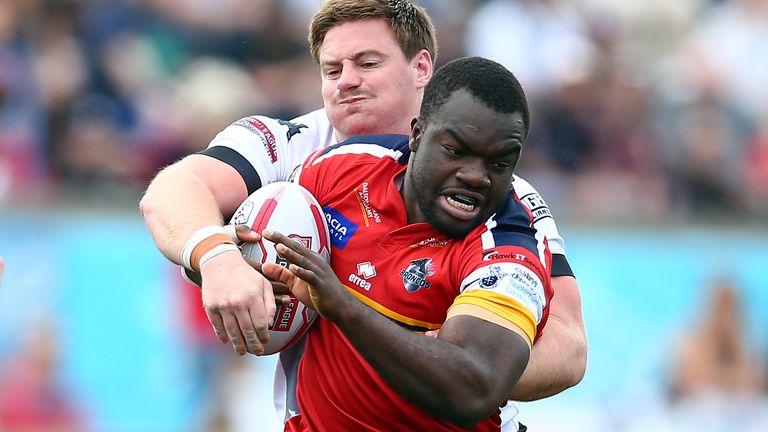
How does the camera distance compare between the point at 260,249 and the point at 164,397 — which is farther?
the point at 164,397

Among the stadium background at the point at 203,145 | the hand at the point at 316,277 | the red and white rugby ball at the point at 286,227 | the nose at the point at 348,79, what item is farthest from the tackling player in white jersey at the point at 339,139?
the stadium background at the point at 203,145

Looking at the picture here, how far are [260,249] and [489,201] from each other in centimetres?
80

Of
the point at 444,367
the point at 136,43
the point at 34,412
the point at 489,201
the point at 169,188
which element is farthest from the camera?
the point at 136,43

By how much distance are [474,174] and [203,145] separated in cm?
624

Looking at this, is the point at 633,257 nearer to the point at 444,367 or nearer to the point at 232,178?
the point at 232,178

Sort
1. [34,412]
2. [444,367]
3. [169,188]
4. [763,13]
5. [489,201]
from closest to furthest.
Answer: [444,367]
[489,201]
[169,188]
[34,412]
[763,13]

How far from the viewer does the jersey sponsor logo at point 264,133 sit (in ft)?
16.8

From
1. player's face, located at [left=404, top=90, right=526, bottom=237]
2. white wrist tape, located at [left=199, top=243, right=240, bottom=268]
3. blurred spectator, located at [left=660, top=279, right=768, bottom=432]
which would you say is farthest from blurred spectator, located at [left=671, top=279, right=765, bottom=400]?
white wrist tape, located at [left=199, top=243, right=240, bottom=268]

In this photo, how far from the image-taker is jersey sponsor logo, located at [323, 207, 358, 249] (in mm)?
4539

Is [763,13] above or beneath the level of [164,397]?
above

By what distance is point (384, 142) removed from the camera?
15.9 feet

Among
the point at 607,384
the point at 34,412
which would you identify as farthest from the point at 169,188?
the point at 607,384

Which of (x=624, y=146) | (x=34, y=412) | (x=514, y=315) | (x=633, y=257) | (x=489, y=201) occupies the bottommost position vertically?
(x=34, y=412)

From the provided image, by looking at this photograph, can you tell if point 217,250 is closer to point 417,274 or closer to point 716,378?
point 417,274
